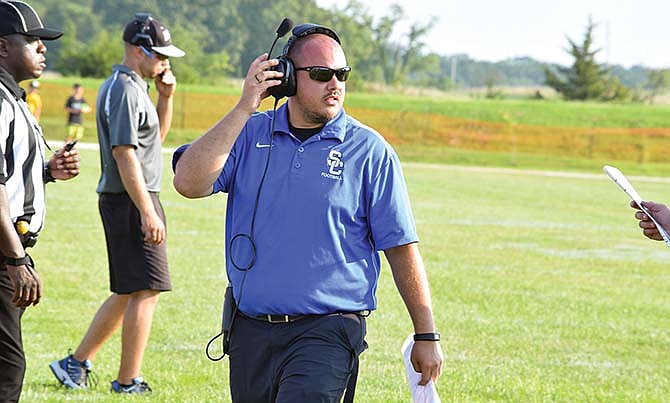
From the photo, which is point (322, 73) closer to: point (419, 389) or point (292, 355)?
point (292, 355)

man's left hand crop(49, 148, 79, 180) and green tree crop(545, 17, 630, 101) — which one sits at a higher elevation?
man's left hand crop(49, 148, 79, 180)

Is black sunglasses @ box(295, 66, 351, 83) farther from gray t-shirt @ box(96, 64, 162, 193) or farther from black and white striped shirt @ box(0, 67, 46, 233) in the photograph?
gray t-shirt @ box(96, 64, 162, 193)

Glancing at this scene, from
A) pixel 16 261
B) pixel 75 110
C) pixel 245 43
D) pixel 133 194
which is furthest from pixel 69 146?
pixel 245 43

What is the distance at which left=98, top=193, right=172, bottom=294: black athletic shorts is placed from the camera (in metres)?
7.10

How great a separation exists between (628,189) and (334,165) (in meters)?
1.23

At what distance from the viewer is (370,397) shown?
7523 mm

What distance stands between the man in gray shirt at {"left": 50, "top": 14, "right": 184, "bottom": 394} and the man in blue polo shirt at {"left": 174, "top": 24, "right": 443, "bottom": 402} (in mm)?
2404

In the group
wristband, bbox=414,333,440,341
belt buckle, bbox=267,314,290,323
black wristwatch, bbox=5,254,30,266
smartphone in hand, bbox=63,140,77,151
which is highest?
smartphone in hand, bbox=63,140,77,151

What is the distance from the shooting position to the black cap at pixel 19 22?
5.51 m

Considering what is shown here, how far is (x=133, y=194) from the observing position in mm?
6938

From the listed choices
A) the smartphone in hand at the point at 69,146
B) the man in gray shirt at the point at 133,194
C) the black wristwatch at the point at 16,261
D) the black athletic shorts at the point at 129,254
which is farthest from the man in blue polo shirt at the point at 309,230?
the black athletic shorts at the point at 129,254

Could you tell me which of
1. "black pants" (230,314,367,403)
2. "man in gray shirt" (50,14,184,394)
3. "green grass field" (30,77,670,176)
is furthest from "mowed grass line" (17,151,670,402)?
"green grass field" (30,77,670,176)

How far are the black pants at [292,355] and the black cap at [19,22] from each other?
1859 mm

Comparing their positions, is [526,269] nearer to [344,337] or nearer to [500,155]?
[344,337]
